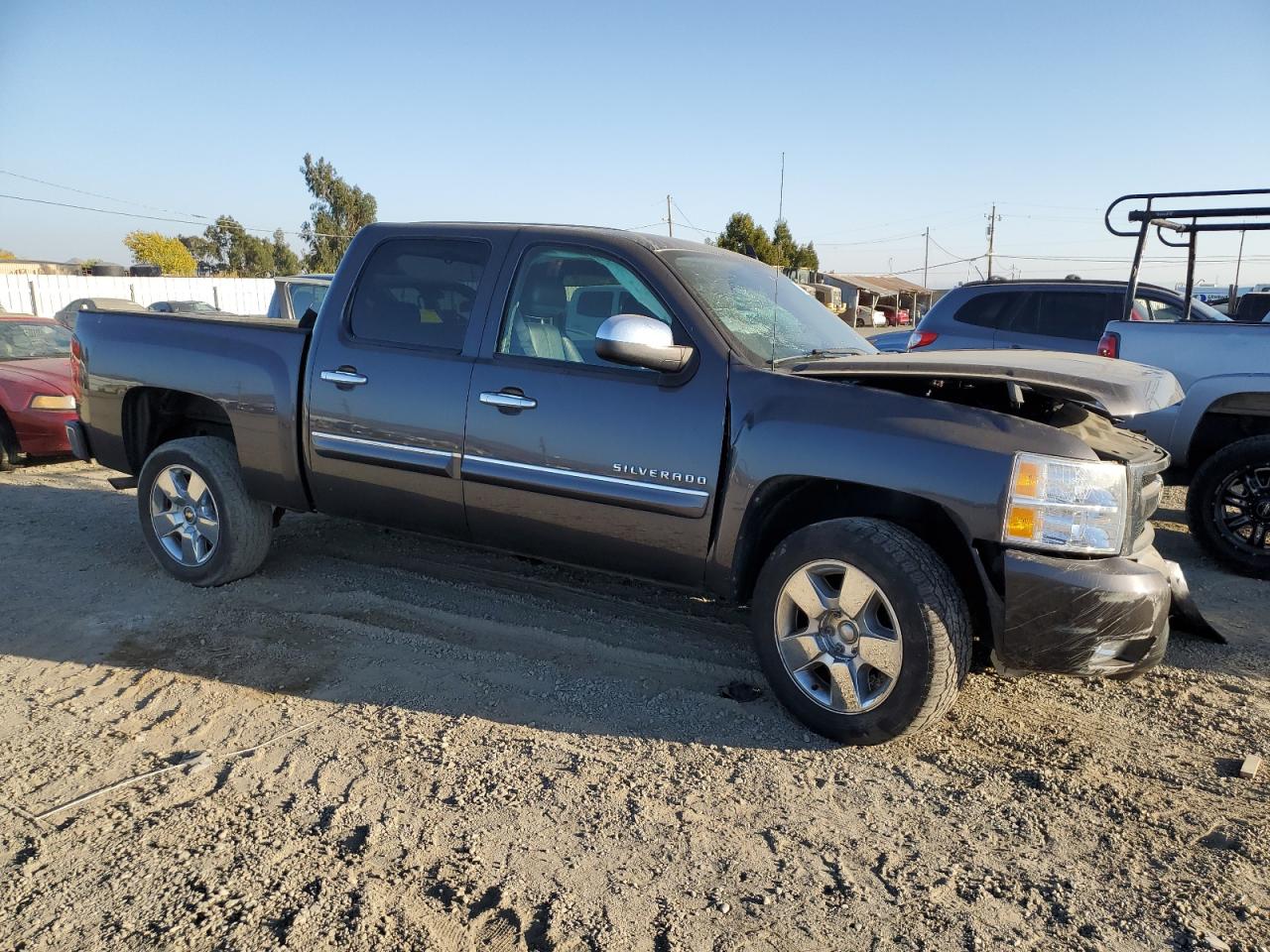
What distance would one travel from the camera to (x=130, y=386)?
5066 millimetres

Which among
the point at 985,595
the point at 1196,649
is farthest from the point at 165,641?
the point at 1196,649

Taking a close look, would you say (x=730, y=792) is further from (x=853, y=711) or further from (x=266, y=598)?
(x=266, y=598)

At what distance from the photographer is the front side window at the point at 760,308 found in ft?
12.6

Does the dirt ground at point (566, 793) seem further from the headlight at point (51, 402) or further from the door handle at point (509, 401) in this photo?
the headlight at point (51, 402)

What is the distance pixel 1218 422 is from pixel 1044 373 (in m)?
3.64

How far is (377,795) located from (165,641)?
187 cm

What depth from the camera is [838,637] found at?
3324 mm

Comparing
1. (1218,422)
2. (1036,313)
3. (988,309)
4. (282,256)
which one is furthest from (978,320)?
(282,256)

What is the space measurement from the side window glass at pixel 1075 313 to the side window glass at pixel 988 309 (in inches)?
11.6

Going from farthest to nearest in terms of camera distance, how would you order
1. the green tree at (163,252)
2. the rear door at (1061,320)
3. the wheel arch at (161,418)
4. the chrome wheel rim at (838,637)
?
the green tree at (163,252), the rear door at (1061,320), the wheel arch at (161,418), the chrome wheel rim at (838,637)

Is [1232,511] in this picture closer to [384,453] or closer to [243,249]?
[384,453]

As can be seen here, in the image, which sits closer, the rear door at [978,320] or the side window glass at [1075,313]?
the side window glass at [1075,313]

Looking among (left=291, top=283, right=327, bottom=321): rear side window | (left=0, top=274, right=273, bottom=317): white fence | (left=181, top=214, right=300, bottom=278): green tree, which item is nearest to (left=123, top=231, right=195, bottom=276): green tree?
(left=181, top=214, right=300, bottom=278): green tree

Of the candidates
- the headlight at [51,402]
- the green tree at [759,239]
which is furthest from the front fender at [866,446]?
the green tree at [759,239]
